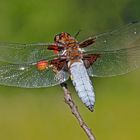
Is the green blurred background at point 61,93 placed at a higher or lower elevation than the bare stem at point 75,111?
higher

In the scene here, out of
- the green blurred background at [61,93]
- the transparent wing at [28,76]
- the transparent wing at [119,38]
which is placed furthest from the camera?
the green blurred background at [61,93]

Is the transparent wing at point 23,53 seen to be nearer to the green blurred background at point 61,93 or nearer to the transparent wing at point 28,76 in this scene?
the transparent wing at point 28,76

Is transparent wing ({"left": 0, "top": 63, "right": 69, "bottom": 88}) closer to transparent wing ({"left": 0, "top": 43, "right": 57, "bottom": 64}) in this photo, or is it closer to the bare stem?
transparent wing ({"left": 0, "top": 43, "right": 57, "bottom": 64})

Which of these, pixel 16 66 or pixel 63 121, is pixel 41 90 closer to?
pixel 63 121

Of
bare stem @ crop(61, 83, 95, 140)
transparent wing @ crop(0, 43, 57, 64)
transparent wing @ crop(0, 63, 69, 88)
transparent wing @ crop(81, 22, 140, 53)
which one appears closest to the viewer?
bare stem @ crop(61, 83, 95, 140)

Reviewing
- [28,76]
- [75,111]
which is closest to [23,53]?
[28,76]

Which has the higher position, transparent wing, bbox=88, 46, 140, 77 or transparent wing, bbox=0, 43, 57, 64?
transparent wing, bbox=0, 43, 57, 64

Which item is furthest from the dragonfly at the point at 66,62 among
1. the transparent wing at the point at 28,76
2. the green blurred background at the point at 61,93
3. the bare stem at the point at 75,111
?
the green blurred background at the point at 61,93

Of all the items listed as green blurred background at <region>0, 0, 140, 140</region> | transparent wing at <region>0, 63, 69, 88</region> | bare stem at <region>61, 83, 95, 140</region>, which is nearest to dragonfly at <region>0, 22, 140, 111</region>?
transparent wing at <region>0, 63, 69, 88</region>

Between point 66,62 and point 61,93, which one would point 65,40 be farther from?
point 61,93
